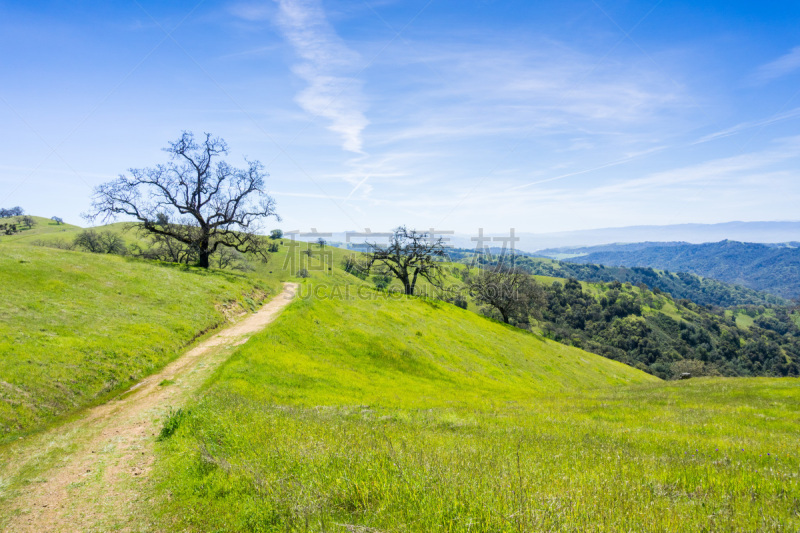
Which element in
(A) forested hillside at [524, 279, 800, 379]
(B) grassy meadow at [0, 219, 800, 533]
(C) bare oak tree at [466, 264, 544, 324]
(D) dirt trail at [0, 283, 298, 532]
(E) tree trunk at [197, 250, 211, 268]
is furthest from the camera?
A: (A) forested hillside at [524, 279, 800, 379]

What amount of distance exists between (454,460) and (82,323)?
23.2 meters

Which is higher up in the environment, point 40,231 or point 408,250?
point 40,231

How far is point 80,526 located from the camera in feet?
24.4

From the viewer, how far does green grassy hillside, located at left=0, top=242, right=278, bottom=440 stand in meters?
14.4

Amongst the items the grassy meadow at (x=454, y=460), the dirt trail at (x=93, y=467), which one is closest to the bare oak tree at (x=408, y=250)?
the grassy meadow at (x=454, y=460)

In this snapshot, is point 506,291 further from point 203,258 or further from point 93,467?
point 93,467

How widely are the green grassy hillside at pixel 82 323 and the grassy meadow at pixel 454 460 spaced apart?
5.18m

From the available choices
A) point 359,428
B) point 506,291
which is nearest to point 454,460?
point 359,428

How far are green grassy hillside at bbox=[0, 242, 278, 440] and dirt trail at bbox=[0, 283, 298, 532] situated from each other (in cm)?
147

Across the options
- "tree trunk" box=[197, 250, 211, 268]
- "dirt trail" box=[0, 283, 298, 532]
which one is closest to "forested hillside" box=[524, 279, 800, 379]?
"tree trunk" box=[197, 250, 211, 268]

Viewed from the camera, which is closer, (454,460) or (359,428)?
(454,460)

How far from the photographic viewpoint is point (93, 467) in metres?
10.1

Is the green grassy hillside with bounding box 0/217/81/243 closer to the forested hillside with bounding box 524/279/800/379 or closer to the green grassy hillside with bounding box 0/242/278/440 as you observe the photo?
the green grassy hillside with bounding box 0/242/278/440

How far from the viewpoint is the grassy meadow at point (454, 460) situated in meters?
4.97
